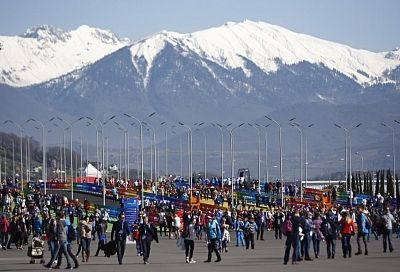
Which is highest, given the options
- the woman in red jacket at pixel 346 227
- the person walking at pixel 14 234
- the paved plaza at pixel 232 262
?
the woman in red jacket at pixel 346 227

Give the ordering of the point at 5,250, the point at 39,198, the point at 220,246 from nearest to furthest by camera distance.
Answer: the point at 220,246
the point at 5,250
the point at 39,198

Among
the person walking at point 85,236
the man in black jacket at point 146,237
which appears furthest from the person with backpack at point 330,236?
the person walking at point 85,236

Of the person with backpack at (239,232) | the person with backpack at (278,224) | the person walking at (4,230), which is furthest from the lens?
the person with backpack at (278,224)

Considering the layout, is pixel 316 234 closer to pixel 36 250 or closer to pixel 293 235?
pixel 293 235

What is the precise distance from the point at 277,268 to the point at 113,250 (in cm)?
610

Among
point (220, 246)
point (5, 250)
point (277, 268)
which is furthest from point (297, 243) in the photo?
point (5, 250)

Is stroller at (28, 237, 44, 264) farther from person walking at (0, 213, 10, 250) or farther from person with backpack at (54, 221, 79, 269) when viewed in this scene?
person walking at (0, 213, 10, 250)

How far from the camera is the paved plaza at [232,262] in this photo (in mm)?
38094

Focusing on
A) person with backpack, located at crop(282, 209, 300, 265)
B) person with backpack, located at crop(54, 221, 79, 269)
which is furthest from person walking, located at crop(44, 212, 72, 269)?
person with backpack, located at crop(282, 209, 300, 265)

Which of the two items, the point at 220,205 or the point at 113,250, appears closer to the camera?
the point at 113,250

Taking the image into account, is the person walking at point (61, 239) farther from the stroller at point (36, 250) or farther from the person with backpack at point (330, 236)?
the person with backpack at point (330, 236)

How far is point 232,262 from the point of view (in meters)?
41.6

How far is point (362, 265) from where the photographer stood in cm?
3841

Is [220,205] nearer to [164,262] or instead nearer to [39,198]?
[39,198]
